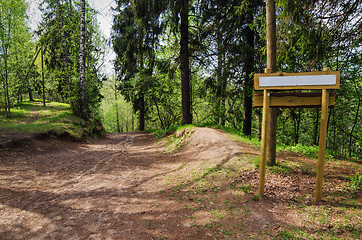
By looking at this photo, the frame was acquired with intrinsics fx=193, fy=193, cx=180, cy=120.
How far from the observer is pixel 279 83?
3.86 metres

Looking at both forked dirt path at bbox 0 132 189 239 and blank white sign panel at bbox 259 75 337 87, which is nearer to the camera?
forked dirt path at bbox 0 132 189 239

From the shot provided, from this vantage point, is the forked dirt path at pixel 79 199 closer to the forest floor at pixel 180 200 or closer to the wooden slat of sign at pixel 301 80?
the forest floor at pixel 180 200

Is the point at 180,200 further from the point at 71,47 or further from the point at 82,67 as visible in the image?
the point at 71,47

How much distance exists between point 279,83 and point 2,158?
883 cm

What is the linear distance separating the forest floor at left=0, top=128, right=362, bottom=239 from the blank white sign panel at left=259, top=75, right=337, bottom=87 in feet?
7.39

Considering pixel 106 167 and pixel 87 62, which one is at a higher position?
pixel 87 62

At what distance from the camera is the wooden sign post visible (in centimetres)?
367

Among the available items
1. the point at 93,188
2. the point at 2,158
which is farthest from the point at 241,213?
the point at 2,158

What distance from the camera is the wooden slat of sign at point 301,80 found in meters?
3.65

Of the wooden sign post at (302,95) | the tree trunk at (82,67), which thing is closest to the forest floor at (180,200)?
the wooden sign post at (302,95)

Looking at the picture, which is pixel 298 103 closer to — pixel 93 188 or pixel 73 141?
pixel 93 188

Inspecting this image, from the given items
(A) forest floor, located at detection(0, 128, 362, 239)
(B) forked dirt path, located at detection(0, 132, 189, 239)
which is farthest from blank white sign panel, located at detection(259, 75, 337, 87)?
(B) forked dirt path, located at detection(0, 132, 189, 239)

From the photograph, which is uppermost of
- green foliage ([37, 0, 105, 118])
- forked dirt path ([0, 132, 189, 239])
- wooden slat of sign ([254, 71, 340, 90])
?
green foliage ([37, 0, 105, 118])

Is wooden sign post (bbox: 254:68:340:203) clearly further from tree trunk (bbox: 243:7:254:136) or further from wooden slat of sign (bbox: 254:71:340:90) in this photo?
tree trunk (bbox: 243:7:254:136)
